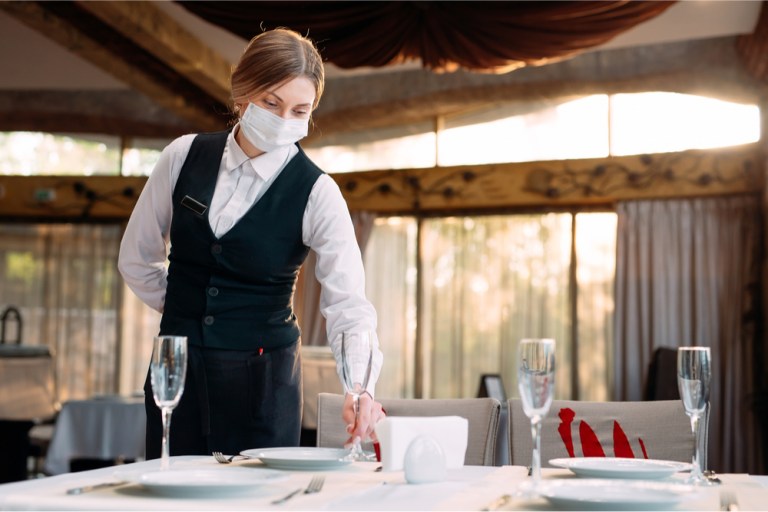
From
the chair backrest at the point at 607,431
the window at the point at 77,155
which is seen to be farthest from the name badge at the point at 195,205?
the window at the point at 77,155

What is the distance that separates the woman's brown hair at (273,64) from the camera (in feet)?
→ 6.52

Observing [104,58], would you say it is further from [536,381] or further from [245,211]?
[536,381]

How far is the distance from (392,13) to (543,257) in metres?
3.35

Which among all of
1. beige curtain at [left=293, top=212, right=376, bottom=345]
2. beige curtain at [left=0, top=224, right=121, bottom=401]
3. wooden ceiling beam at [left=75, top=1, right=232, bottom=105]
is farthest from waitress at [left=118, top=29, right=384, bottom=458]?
beige curtain at [left=0, top=224, right=121, bottom=401]

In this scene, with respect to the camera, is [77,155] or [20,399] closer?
[20,399]

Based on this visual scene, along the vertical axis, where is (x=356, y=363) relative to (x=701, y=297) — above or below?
below

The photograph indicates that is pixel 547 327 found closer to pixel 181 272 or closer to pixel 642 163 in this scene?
pixel 642 163

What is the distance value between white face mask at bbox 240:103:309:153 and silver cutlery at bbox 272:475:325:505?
0.82 m

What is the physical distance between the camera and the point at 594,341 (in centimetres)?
754

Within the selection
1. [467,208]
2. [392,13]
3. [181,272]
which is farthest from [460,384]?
[181,272]

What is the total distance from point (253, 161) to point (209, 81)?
16.3 ft

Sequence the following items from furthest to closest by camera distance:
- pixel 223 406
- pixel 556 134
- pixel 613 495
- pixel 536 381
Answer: pixel 556 134 → pixel 223 406 → pixel 536 381 → pixel 613 495

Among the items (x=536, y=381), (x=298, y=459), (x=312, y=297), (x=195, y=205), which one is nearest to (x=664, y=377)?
(x=312, y=297)

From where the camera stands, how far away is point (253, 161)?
2.11 meters
